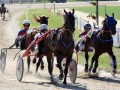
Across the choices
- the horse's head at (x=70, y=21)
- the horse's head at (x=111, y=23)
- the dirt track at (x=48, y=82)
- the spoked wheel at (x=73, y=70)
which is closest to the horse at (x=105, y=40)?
the horse's head at (x=111, y=23)

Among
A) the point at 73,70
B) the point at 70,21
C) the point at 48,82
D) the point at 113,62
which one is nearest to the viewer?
the point at 70,21

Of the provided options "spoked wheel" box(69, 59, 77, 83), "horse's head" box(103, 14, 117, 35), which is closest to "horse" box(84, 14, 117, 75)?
"horse's head" box(103, 14, 117, 35)

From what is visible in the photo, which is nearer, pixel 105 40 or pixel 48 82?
pixel 48 82

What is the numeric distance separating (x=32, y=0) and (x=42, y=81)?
109 metres

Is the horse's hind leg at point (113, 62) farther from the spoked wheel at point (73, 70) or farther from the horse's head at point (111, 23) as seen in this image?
the spoked wheel at point (73, 70)

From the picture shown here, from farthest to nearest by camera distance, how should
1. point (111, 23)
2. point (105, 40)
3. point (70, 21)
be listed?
point (105, 40) → point (111, 23) → point (70, 21)

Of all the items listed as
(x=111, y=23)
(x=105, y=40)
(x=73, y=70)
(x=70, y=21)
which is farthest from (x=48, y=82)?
(x=111, y=23)

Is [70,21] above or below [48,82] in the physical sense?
above

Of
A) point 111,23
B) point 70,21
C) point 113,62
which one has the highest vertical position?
point 70,21

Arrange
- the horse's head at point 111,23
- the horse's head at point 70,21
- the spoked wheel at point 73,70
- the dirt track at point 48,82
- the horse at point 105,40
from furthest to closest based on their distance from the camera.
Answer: the horse at point 105,40 < the horse's head at point 111,23 < the spoked wheel at point 73,70 < the dirt track at point 48,82 < the horse's head at point 70,21

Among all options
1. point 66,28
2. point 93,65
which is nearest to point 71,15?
point 66,28

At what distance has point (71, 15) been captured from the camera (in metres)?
11.9

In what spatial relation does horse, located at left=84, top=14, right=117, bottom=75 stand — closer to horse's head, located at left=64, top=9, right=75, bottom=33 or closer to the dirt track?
the dirt track

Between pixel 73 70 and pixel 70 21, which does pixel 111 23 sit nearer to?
pixel 73 70
